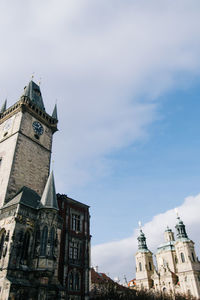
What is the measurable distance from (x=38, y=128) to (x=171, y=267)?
65.4m

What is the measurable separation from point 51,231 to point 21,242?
9.92ft

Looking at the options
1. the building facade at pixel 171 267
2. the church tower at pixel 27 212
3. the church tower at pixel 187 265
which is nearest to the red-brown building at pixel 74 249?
the church tower at pixel 27 212

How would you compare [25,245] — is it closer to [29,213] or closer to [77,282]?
[29,213]

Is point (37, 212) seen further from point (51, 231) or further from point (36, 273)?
point (36, 273)


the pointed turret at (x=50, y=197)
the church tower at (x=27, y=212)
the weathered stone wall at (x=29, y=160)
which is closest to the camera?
the church tower at (x=27, y=212)

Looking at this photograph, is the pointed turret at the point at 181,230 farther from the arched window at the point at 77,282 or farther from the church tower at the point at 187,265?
the arched window at the point at 77,282

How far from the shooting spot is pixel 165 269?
71.1 meters

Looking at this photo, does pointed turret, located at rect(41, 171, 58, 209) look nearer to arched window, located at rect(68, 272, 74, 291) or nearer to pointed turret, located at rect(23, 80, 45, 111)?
arched window, located at rect(68, 272, 74, 291)

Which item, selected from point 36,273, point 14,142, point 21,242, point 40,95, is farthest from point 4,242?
point 40,95

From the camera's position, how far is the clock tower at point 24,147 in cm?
2922

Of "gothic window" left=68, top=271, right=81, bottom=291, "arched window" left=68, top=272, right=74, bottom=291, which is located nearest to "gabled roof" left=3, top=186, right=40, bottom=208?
"arched window" left=68, top=272, right=74, bottom=291

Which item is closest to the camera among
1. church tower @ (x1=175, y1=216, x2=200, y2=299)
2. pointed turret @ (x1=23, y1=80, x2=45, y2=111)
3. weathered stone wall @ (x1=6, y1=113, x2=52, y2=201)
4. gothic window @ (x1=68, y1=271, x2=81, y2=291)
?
gothic window @ (x1=68, y1=271, x2=81, y2=291)

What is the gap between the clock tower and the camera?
29.2 m

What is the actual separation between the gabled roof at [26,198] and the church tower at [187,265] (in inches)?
1987
